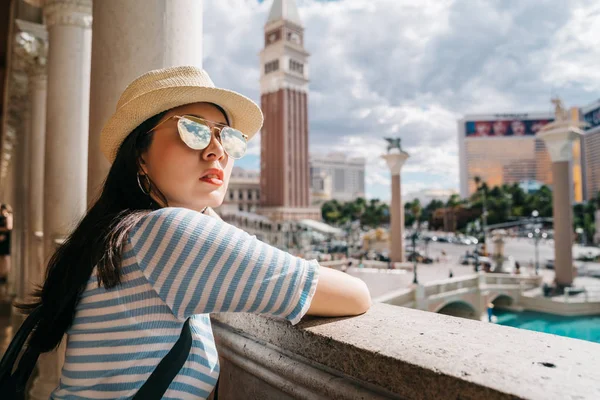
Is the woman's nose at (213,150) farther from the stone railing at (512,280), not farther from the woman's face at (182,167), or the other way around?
the stone railing at (512,280)

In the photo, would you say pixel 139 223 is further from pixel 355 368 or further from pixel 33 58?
→ pixel 33 58

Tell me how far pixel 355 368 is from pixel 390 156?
97.0 feet

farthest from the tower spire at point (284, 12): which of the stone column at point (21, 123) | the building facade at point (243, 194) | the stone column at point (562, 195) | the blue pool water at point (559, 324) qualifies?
the stone column at point (21, 123)

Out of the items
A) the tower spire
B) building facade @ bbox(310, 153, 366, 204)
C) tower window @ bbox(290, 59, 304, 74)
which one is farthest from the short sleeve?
building facade @ bbox(310, 153, 366, 204)

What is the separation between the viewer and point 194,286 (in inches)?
43.6

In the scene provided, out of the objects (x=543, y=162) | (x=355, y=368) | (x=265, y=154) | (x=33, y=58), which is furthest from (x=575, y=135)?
(x=543, y=162)

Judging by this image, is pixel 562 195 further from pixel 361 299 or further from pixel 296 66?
pixel 296 66

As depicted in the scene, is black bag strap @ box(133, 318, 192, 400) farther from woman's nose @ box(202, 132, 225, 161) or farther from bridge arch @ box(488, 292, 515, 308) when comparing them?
bridge arch @ box(488, 292, 515, 308)

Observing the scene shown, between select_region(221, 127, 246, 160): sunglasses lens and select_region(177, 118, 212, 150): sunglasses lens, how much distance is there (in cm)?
8

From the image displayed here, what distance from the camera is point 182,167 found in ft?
4.73

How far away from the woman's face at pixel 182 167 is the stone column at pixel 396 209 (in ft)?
92.5

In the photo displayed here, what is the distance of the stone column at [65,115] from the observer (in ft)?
15.3

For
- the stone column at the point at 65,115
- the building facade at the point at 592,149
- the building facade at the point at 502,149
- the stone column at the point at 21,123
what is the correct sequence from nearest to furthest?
the stone column at the point at 65,115
the stone column at the point at 21,123
the building facade at the point at 592,149
the building facade at the point at 502,149

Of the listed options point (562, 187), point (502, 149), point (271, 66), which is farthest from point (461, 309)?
point (502, 149)
